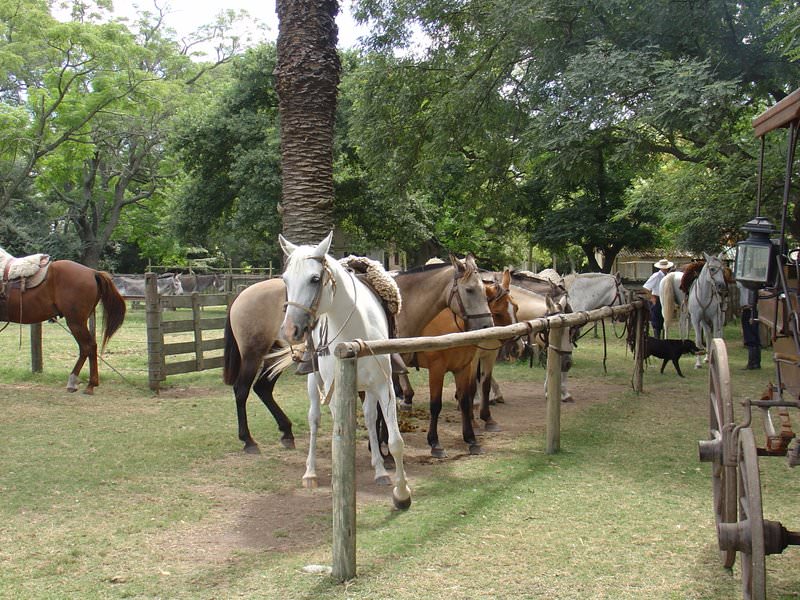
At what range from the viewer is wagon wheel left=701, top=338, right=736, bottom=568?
3.61 metres

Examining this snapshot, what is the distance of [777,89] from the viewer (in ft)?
40.3

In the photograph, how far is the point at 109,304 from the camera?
10734 mm

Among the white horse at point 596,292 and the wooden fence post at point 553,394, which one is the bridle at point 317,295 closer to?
the wooden fence post at point 553,394

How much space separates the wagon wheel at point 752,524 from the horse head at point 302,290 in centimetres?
281

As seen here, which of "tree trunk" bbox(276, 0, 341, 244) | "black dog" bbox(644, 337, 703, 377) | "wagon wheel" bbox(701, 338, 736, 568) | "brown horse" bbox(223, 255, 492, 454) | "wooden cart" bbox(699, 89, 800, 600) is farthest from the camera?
"black dog" bbox(644, 337, 703, 377)

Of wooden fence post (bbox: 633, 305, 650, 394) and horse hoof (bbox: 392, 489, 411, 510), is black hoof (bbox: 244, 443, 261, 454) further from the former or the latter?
wooden fence post (bbox: 633, 305, 650, 394)

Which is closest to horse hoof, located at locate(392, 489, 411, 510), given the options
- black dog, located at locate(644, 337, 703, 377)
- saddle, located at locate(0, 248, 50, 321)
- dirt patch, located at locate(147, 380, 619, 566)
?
dirt patch, located at locate(147, 380, 619, 566)

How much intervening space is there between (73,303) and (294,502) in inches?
266

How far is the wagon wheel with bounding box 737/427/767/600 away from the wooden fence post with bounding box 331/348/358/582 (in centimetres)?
198

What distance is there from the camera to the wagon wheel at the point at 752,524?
2816mm

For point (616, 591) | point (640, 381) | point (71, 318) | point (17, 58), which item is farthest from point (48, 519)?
point (17, 58)

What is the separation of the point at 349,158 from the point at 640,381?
15180 mm

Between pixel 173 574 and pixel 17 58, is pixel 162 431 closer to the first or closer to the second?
pixel 173 574

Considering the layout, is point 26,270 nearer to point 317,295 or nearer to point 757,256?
point 317,295
